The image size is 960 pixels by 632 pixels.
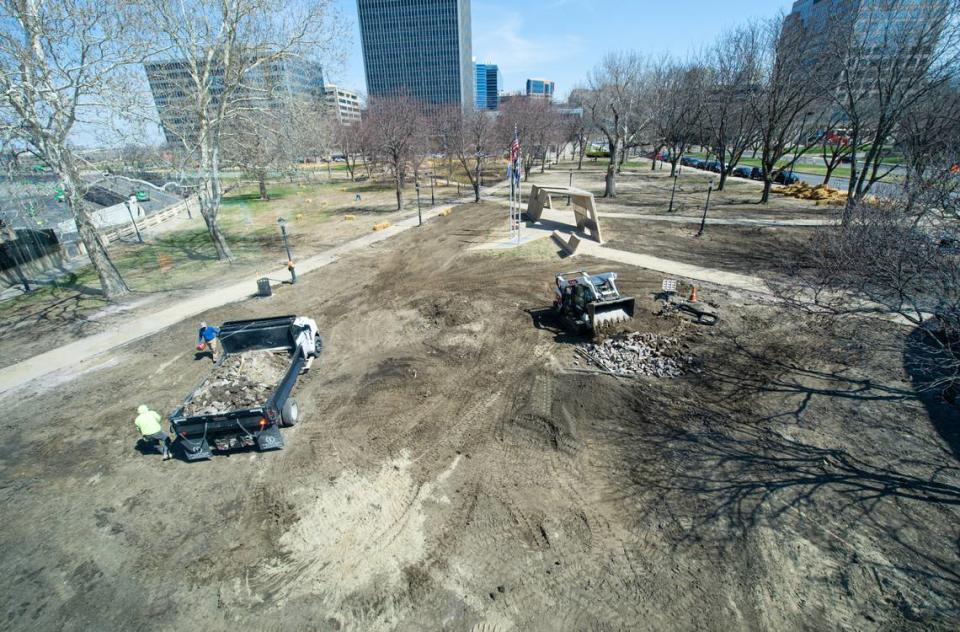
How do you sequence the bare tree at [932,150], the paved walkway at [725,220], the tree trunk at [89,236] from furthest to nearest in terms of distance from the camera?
1. the paved walkway at [725,220]
2. the tree trunk at [89,236]
3. the bare tree at [932,150]

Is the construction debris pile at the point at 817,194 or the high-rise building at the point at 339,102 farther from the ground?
the high-rise building at the point at 339,102

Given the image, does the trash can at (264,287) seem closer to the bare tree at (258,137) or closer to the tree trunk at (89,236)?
the tree trunk at (89,236)

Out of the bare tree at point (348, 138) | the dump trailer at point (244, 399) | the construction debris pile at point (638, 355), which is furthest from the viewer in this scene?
the bare tree at point (348, 138)

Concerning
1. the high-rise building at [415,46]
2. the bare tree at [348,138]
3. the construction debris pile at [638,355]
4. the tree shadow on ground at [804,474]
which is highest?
the high-rise building at [415,46]

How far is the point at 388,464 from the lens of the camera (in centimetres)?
782

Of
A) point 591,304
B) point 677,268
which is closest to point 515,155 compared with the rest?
point 677,268

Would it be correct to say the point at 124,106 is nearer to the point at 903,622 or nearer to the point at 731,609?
the point at 731,609

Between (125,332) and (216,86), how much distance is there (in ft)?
45.6

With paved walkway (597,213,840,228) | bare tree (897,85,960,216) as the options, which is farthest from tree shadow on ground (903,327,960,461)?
paved walkway (597,213,840,228)

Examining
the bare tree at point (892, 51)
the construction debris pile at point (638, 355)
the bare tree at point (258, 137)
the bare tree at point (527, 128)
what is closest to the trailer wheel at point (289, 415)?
the construction debris pile at point (638, 355)

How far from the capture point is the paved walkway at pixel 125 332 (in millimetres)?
11633

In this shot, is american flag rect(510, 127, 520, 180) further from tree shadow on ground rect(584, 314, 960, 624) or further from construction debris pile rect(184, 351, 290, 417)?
construction debris pile rect(184, 351, 290, 417)

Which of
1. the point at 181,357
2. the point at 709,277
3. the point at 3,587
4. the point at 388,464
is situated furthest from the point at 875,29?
the point at 3,587

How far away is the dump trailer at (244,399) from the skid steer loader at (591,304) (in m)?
7.88
